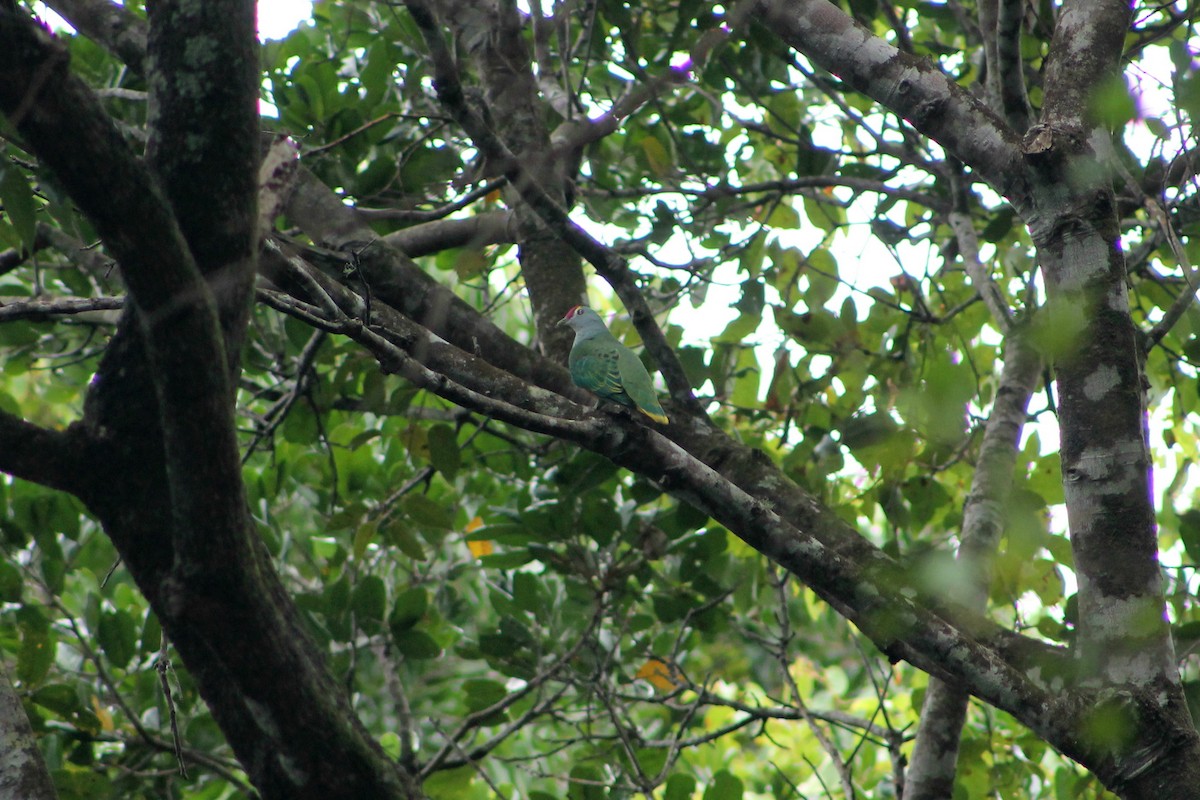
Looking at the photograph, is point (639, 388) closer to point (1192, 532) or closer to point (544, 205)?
point (544, 205)

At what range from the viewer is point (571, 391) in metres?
3.25

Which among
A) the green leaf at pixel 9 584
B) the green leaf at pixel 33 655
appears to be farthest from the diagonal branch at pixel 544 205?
the green leaf at pixel 9 584

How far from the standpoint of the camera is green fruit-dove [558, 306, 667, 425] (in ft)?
10.0

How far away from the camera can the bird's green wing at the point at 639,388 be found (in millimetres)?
3039

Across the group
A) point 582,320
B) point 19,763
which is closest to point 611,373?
point 582,320

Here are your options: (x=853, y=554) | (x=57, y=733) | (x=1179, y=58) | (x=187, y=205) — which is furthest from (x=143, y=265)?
(x=57, y=733)

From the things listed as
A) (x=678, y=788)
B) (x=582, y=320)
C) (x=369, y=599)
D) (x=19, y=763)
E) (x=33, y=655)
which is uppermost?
(x=582, y=320)

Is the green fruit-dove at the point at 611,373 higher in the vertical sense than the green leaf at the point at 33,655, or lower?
higher

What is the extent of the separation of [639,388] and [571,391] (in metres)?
0.26

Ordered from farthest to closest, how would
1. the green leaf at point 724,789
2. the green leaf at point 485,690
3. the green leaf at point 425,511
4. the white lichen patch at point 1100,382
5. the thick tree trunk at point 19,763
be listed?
the green leaf at point 485,690
the green leaf at point 425,511
the green leaf at point 724,789
the white lichen patch at point 1100,382
the thick tree trunk at point 19,763

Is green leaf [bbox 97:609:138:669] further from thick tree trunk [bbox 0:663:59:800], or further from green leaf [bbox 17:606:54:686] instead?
thick tree trunk [bbox 0:663:59:800]

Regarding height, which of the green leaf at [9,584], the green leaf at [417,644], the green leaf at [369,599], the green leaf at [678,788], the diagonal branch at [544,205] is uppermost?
the diagonal branch at [544,205]

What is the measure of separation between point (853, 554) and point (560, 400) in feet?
2.70

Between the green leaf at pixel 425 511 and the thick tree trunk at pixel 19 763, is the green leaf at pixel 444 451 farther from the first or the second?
the thick tree trunk at pixel 19 763
